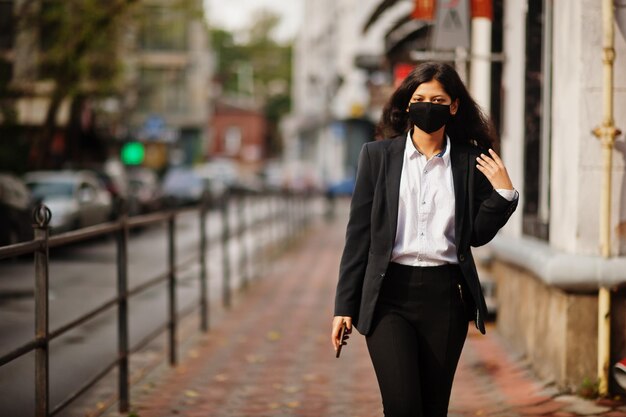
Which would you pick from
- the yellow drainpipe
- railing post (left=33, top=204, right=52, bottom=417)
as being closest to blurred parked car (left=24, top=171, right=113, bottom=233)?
the yellow drainpipe

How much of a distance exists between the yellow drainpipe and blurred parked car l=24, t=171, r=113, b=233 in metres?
17.1

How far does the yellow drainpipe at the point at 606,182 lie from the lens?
6.43m

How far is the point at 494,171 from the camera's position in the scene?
13.6 ft

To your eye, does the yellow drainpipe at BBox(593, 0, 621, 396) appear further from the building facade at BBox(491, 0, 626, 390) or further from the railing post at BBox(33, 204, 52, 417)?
the railing post at BBox(33, 204, 52, 417)

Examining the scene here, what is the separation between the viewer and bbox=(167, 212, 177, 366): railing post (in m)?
8.66

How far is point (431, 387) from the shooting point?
13.6 ft

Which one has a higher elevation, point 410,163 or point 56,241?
point 410,163

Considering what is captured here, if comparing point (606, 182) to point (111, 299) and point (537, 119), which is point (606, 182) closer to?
point (537, 119)

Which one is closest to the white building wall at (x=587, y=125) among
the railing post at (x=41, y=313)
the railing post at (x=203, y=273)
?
the railing post at (x=41, y=313)

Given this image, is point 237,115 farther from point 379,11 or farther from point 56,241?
point 56,241

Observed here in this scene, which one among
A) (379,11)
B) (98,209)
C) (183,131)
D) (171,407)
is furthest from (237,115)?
(171,407)

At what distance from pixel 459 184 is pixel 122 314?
345 cm

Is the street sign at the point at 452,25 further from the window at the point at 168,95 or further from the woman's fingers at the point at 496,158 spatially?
the window at the point at 168,95

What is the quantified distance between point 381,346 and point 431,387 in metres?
0.28
